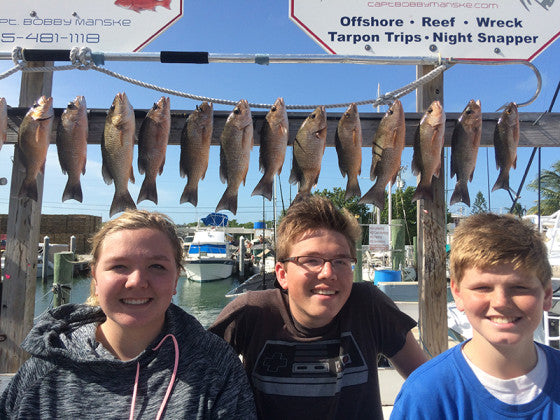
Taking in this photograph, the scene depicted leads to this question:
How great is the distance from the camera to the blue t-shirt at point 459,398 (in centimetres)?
128

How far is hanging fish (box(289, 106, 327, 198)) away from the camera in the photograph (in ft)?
8.25

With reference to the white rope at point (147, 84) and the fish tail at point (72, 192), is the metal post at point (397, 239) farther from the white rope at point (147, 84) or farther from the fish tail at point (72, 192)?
the fish tail at point (72, 192)

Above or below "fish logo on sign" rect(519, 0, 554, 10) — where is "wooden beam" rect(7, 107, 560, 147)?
below

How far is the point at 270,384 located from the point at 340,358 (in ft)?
1.03

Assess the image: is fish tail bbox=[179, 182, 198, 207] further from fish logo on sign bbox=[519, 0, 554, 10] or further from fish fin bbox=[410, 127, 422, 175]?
fish logo on sign bbox=[519, 0, 554, 10]

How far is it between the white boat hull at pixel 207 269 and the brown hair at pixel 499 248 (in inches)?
975

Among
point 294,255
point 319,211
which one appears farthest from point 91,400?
point 319,211

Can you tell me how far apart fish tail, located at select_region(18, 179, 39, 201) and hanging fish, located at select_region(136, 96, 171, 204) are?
2.21 ft

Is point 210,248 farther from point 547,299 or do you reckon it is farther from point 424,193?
point 547,299

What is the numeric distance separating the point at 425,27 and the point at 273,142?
50.8 inches

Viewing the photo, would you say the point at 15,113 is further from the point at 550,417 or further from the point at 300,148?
the point at 550,417

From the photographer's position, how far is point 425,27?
2594mm

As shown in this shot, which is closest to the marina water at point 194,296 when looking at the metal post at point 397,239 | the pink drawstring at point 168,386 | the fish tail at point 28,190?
the metal post at point 397,239

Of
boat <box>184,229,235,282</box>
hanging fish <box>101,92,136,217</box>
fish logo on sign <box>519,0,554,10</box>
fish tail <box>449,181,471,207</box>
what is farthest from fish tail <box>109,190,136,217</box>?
boat <box>184,229,235,282</box>
